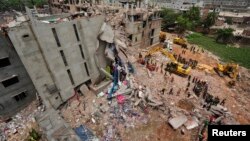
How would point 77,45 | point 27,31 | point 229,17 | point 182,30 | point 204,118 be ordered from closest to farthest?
point 27,31 < point 204,118 < point 77,45 < point 182,30 < point 229,17

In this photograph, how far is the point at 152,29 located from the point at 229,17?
4137 cm

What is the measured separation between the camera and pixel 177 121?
1219cm

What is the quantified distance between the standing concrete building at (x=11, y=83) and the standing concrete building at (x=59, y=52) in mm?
2075

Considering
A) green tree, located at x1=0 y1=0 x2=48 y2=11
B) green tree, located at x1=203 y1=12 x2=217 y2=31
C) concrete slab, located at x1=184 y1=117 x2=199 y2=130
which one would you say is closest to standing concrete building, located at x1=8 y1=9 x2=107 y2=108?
concrete slab, located at x1=184 y1=117 x2=199 y2=130

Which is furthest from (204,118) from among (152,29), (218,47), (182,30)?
(182,30)

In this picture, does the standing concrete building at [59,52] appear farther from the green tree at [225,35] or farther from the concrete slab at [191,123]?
the green tree at [225,35]

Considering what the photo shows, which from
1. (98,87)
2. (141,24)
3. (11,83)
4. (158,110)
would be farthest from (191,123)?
(141,24)

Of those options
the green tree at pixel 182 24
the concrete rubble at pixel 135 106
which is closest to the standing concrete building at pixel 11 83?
the concrete rubble at pixel 135 106

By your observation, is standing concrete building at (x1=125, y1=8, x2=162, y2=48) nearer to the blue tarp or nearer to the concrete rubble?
the concrete rubble

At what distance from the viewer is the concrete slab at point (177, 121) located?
39.1ft

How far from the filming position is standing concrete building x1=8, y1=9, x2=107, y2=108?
34.6ft

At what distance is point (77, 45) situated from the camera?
13.8 metres

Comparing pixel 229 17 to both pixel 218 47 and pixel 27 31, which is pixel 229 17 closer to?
pixel 218 47

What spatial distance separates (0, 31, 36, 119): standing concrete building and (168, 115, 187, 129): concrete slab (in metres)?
12.5
